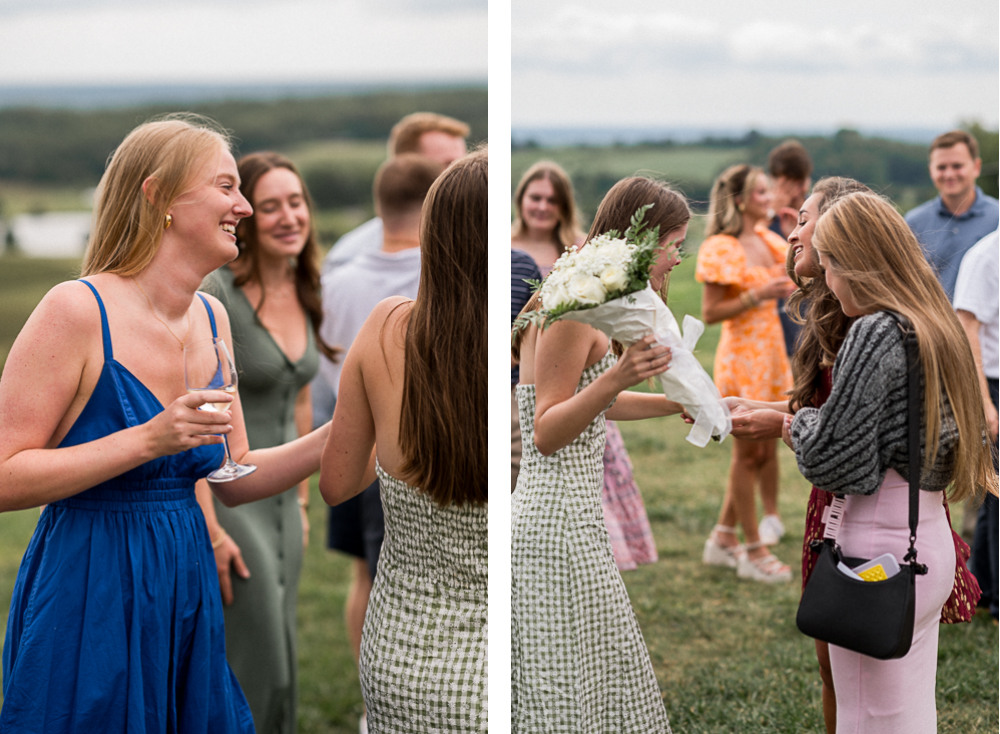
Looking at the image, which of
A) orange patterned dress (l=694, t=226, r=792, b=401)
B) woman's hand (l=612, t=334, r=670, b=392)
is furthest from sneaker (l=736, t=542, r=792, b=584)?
woman's hand (l=612, t=334, r=670, b=392)

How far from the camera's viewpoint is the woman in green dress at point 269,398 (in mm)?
2744

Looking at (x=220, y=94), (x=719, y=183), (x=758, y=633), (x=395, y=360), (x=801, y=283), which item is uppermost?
(x=220, y=94)

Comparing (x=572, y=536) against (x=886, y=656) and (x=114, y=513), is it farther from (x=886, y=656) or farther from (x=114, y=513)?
(x=114, y=513)

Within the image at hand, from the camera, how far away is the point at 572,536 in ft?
6.87

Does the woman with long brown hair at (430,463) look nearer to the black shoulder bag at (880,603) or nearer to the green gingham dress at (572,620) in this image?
the green gingham dress at (572,620)

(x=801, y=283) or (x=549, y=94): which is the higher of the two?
(x=549, y=94)

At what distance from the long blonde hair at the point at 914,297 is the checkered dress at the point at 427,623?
3.07ft

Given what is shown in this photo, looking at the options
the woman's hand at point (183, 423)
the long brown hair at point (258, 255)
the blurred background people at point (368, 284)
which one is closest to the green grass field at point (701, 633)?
the woman's hand at point (183, 423)

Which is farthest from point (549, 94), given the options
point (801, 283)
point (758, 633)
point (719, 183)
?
point (801, 283)

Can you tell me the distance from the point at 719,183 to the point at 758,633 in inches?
81.5

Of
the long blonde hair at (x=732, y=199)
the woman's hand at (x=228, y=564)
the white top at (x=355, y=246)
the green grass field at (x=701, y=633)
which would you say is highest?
the long blonde hair at (x=732, y=199)

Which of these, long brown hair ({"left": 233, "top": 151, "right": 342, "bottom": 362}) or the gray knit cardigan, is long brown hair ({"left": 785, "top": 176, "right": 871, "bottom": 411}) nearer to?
the gray knit cardigan

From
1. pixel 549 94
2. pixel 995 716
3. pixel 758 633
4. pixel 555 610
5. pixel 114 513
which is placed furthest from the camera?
pixel 549 94

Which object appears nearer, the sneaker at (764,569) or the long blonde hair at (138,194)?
the long blonde hair at (138,194)
